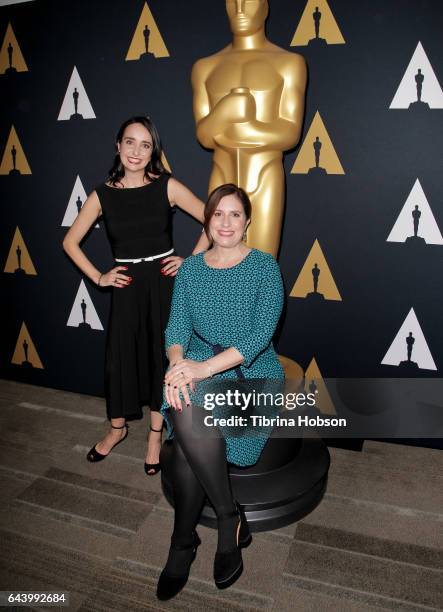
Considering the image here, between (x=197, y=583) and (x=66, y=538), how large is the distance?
19.1 inches

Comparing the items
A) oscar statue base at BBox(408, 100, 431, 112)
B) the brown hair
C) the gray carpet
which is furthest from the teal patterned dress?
oscar statue base at BBox(408, 100, 431, 112)

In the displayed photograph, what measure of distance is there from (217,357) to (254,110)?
0.83m

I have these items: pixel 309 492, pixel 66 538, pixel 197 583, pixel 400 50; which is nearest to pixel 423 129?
pixel 400 50

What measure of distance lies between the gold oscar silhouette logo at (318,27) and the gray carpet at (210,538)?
1.66m

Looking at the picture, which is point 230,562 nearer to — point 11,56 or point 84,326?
point 84,326

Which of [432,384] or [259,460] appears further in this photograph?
[432,384]

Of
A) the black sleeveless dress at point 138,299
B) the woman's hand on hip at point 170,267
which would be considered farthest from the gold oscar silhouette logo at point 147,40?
the woman's hand on hip at point 170,267

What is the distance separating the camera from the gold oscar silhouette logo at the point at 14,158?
8.66ft

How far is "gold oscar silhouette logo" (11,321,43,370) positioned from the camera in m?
2.91

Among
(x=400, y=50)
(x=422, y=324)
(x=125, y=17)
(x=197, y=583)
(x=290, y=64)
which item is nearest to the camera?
(x=197, y=583)

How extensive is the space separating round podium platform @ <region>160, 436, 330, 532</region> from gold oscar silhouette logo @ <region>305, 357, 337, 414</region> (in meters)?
0.46

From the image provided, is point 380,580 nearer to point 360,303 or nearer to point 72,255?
point 360,303

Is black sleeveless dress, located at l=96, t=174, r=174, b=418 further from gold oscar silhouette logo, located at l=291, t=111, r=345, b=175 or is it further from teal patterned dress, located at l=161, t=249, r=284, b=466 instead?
gold oscar silhouette logo, located at l=291, t=111, r=345, b=175

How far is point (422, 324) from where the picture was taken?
2.12m
